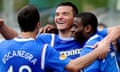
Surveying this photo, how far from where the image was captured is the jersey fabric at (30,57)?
5.42 metres

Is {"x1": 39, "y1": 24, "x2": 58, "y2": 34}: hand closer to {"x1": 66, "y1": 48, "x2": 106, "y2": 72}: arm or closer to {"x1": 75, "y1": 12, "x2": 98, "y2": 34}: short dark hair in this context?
{"x1": 75, "y1": 12, "x2": 98, "y2": 34}: short dark hair

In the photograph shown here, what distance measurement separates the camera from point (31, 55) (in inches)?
213

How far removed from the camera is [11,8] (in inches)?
633

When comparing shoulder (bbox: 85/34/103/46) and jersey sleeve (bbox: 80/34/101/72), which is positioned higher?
shoulder (bbox: 85/34/103/46)

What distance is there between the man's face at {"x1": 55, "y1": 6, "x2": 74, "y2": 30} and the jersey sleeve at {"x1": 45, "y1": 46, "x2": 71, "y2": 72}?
46.5 inches

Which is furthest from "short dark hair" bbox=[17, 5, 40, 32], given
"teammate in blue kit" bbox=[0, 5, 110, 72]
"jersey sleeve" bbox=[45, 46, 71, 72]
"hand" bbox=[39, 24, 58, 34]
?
"hand" bbox=[39, 24, 58, 34]

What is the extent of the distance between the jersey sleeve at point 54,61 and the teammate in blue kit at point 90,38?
0.46 m

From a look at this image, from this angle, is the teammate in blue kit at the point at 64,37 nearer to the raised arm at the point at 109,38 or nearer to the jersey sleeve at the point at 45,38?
the jersey sleeve at the point at 45,38

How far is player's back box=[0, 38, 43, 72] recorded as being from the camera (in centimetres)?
542

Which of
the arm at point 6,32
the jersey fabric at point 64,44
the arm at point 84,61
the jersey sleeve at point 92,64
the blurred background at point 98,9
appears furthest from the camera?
the blurred background at point 98,9

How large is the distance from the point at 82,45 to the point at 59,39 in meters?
0.27

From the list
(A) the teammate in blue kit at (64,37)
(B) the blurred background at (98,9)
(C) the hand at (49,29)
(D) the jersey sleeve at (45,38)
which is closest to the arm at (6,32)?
(A) the teammate in blue kit at (64,37)

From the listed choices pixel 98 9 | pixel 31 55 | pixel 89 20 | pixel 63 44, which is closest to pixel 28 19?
pixel 31 55

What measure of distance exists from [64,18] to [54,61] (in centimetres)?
129
